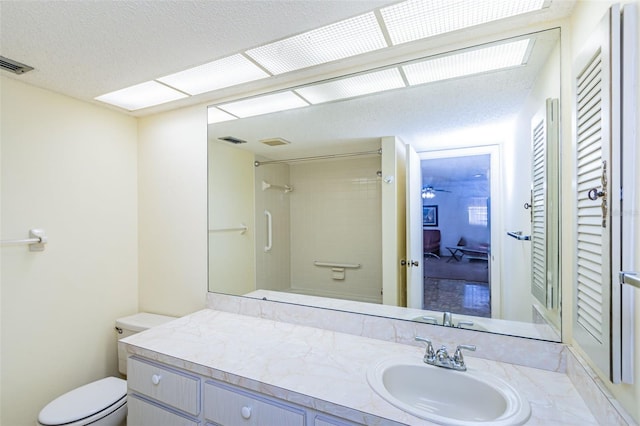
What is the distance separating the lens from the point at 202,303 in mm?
2113

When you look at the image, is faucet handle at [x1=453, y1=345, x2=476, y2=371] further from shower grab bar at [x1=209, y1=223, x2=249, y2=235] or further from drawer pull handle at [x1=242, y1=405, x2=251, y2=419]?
shower grab bar at [x1=209, y1=223, x2=249, y2=235]

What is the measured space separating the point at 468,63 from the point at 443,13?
31 centimetres

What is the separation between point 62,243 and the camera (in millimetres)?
1922

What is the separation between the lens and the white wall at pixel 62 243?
5.57 feet

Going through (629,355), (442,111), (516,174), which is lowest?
(629,355)

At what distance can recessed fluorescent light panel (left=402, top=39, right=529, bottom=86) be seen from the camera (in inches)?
51.3

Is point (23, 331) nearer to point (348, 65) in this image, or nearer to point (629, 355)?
point (348, 65)

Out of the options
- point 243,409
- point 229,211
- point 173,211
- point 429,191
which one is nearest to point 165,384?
point 243,409

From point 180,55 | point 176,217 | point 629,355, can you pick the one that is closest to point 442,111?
point 629,355

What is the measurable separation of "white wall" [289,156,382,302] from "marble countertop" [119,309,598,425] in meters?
0.29

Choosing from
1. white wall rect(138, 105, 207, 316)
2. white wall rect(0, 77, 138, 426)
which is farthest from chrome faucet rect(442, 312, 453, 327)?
white wall rect(0, 77, 138, 426)

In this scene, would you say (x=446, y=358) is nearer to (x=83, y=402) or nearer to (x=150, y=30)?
(x=150, y=30)

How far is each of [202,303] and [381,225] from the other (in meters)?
1.41

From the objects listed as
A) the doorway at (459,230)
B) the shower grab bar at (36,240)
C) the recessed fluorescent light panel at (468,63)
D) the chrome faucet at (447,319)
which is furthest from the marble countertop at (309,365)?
the recessed fluorescent light panel at (468,63)
